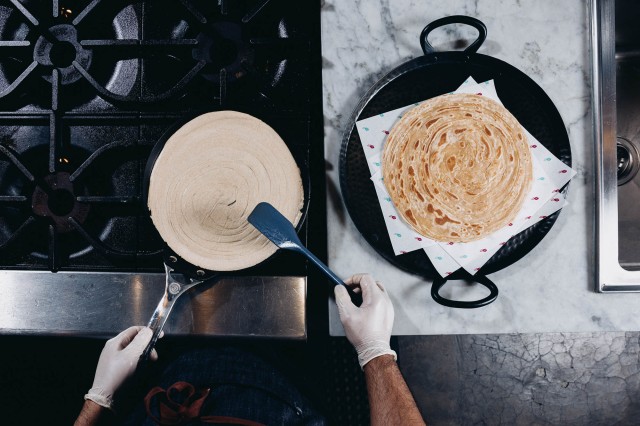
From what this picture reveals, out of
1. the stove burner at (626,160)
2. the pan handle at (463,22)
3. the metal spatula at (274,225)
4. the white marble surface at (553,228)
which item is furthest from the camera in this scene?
the stove burner at (626,160)

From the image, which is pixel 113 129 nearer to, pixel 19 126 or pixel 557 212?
pixel 19 126

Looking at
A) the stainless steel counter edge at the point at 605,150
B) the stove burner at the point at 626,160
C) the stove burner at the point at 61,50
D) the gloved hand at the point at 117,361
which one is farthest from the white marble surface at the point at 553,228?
the stove burner at the point at 61,50

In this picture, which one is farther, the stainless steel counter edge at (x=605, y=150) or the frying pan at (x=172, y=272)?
the stainless steel counter edge at (x=605, y=150)

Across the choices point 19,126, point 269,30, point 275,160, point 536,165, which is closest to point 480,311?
point 536,165

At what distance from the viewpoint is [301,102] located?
0.82 meters

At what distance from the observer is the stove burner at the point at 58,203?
79cm

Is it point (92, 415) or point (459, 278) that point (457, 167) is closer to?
point (459, 278)

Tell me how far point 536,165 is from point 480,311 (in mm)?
323

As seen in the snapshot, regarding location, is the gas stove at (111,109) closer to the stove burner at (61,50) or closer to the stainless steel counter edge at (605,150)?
the stove burner at (61,50)

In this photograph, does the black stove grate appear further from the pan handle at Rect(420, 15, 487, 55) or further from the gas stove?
the pan handle at Rect(420, 15, 487, 55)

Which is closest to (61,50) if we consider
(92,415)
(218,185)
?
(218,185)

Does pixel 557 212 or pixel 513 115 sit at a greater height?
pixel 513 115

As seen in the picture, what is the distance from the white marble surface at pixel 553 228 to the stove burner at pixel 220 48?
18 cm

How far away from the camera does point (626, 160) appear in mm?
1050
